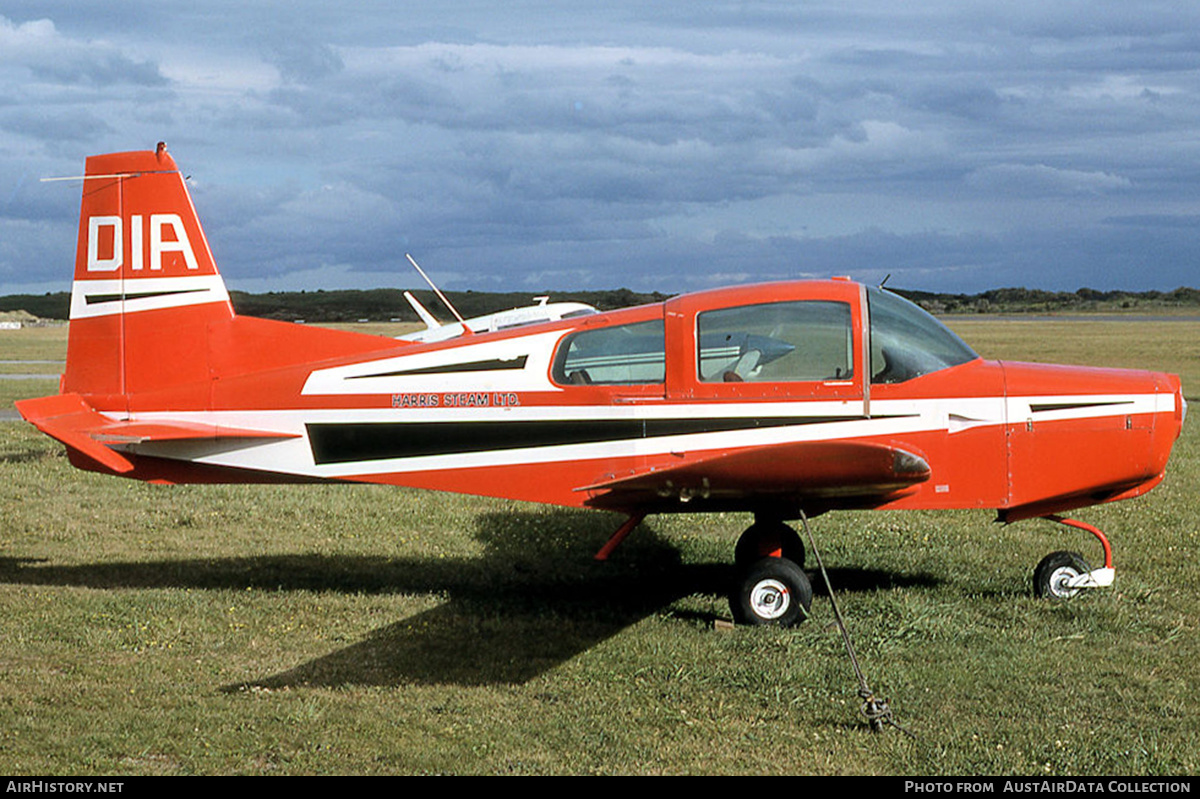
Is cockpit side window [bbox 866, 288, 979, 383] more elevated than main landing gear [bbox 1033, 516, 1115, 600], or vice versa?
cockpit side window [bbox 866, 288, 979, 383]

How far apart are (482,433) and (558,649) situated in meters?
1.54

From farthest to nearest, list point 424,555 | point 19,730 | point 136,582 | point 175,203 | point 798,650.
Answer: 1. point 424,555
2. point 136,582
3. point 175,203
4. point 798,650
5. point 19,730

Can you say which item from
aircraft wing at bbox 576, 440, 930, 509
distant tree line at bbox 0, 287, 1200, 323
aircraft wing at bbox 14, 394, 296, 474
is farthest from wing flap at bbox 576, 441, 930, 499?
distant tree line at bbox 0, 287, 1200, 323

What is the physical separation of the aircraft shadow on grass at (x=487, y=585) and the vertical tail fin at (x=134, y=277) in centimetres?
188

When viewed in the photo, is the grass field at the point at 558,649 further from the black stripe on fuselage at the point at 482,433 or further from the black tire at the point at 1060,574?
the black stripe on fuselage at the point at 482,433

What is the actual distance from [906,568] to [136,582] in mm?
6241

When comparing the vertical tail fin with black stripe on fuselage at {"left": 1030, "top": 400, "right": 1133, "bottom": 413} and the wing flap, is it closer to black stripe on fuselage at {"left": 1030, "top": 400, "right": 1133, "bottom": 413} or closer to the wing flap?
the wing flap

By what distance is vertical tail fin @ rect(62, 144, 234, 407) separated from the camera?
8.20m

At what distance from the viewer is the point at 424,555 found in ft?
32.6

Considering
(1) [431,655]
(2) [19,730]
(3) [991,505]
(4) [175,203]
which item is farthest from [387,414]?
(3) [991,505]

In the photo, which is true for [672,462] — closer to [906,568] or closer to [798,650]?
[798,650]

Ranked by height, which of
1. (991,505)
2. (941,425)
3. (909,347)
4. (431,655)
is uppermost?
(909,347)

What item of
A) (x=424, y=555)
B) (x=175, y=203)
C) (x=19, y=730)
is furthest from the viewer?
(x=424, y=555)

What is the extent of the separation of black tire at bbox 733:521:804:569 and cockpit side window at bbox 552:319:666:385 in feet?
4.74
